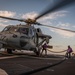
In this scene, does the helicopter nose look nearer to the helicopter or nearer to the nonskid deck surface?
the helicopter

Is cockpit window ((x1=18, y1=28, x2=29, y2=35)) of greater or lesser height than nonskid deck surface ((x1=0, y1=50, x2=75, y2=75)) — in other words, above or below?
above

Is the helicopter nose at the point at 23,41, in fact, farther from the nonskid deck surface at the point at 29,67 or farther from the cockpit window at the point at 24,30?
the nonskid deck surface at the point at 29,67

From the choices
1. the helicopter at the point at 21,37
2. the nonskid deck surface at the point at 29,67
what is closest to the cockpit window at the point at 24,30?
the helicopter at the point at 21,37

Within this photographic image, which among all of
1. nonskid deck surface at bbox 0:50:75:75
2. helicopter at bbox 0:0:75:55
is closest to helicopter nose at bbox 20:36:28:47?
helicopter at bbox 0:0:75:55

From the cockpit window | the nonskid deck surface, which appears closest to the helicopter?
the cockpit window

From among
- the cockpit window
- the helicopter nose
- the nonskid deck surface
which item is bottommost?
the nonskid deck surface

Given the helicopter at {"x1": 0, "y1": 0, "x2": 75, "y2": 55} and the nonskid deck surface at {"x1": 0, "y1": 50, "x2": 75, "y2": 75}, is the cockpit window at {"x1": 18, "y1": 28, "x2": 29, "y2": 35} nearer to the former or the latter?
the helicopter at {"x1": 0, "y1": 0, "x2": 75, "y2": 55}

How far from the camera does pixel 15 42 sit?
21203mm

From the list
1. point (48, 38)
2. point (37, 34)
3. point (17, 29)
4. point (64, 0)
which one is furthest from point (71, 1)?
point (48, 38)

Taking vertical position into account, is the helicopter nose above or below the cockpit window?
below

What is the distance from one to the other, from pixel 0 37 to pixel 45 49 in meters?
7.75

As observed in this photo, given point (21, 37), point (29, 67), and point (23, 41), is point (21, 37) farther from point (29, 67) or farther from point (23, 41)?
point (29, 67)

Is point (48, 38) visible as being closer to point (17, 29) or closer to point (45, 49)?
point (45, 49)

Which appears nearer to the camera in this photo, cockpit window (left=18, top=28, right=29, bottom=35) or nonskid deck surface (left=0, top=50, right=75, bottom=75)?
nonskid deck surface (left=0, top=50, right=75, bottom=75)
